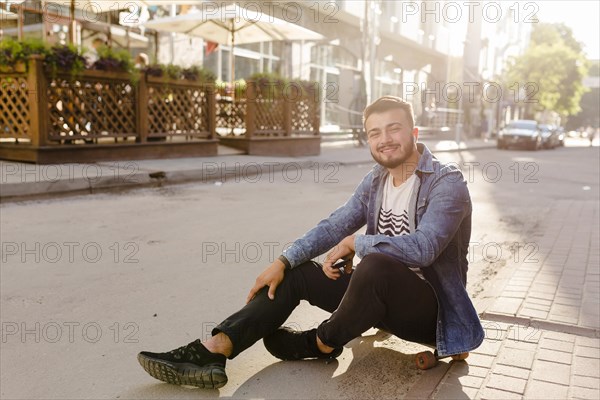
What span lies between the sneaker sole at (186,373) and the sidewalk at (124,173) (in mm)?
5754

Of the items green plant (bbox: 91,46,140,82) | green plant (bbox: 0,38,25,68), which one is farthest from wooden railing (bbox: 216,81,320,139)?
green plant (bbox: 0,38,25,68)

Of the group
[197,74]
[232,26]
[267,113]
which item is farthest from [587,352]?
[232,26]

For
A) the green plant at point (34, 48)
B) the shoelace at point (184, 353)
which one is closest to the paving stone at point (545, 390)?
the shoelace at point (184, 353)

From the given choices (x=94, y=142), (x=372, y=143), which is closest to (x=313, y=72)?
(x=94, y=142)

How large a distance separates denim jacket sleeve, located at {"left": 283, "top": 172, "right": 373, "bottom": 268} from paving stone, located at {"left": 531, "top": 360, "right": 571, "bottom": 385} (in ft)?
3.58

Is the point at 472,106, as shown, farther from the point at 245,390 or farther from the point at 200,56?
the point at 245,390

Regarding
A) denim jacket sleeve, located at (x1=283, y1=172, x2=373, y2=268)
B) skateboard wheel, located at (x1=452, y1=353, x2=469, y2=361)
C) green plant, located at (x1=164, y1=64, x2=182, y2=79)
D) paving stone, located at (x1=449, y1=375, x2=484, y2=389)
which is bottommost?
paving stone, located at (x1=449, y1=375, x2=484, y2=389)

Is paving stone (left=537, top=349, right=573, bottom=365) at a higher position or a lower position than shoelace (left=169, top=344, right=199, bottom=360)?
lower

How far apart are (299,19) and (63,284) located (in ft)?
61.9

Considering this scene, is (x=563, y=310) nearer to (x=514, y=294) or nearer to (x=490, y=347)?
(x=514, y=294)

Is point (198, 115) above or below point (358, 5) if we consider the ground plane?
below

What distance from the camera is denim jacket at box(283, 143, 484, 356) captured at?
102 inches

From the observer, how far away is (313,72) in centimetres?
2477

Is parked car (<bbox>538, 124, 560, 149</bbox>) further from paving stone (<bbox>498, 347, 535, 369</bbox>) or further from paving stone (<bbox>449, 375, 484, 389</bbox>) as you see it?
paving stone (<bbox>449, 375, 484, 389</bbox>)
